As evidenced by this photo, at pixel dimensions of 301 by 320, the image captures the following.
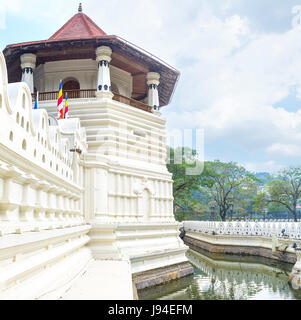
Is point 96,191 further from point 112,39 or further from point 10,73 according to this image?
point 10,73

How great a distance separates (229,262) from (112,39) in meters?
15.2

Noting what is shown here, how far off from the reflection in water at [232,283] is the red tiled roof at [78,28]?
13558 mm

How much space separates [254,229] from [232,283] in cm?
1020

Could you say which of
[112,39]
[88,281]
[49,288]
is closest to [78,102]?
[112,39]

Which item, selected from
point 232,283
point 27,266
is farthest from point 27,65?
point 27,266

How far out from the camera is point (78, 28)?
66.9ft

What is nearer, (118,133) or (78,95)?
(118,133)

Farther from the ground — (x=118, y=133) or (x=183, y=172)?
(x=118, y=133)

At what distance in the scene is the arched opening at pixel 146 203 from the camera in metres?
17.3

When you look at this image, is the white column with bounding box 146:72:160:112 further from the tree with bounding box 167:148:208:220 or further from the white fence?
the tree with bounding box 167:148:208:220

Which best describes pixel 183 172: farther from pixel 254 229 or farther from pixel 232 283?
pixel 232 283

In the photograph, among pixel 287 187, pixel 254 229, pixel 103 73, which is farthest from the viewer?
pixel 287 187

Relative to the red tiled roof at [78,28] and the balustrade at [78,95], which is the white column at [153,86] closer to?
the balustrade at [78,95]

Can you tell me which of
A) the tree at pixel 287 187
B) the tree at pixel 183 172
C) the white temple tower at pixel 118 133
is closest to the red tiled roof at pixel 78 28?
the white temple tower at pixel 118 133
